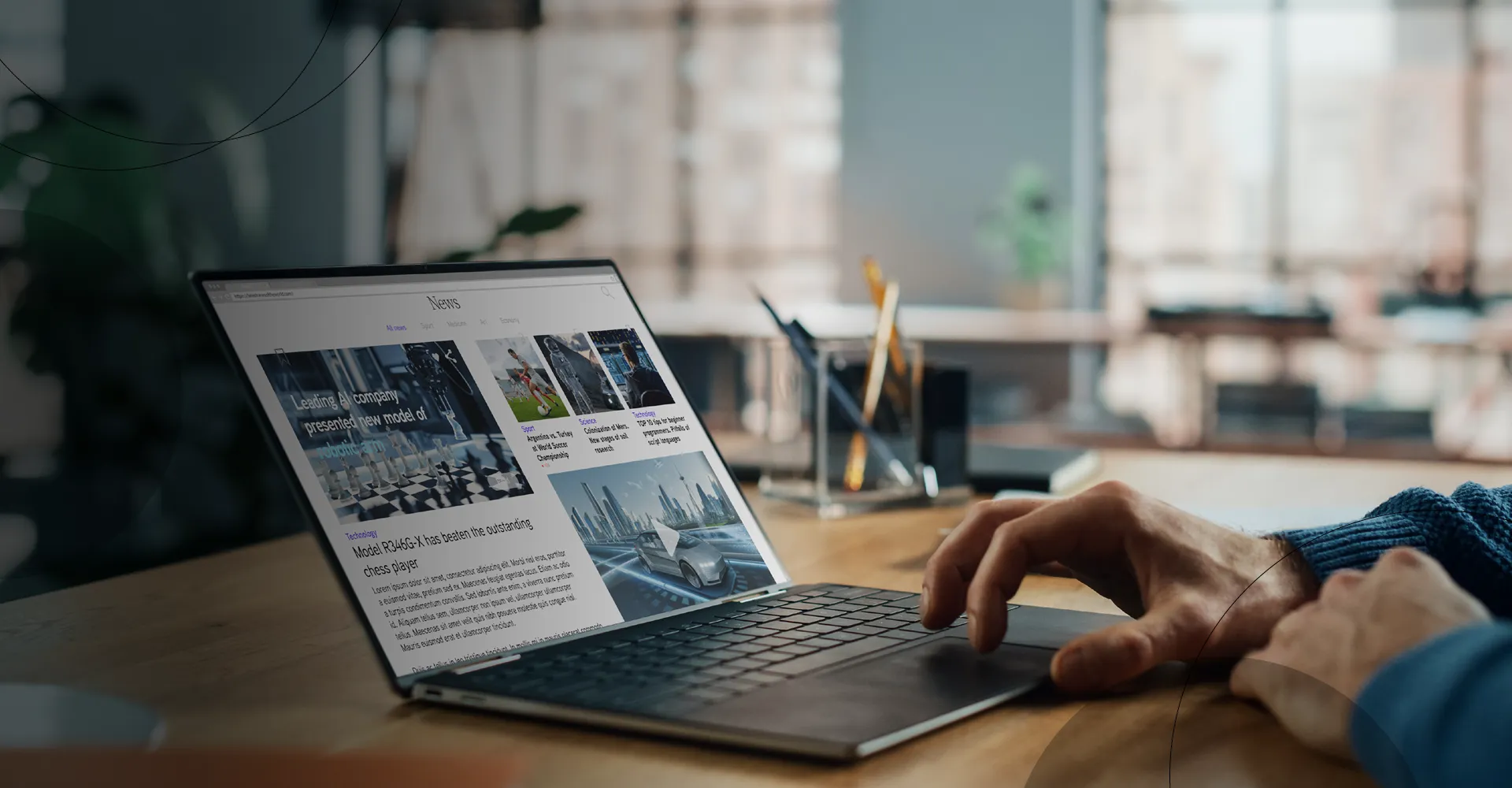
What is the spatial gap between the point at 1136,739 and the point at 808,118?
19.6 ft

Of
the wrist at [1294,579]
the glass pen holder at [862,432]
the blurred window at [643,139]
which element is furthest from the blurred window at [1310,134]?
the wrist at [1294,579]

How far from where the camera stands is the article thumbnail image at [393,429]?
565 millimetres

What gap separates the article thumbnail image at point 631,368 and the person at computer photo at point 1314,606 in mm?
183

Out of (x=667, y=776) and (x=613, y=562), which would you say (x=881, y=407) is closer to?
(x=613, y=562)

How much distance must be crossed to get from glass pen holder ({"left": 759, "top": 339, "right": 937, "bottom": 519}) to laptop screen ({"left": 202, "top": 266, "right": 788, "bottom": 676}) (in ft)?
1.10

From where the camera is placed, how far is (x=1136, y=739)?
16.6 inches

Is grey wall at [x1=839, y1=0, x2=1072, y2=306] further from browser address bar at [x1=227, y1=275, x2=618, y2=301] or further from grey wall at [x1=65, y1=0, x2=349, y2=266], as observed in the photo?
browser address bar at [x1=227, y1=275, x2=618, y2=301]

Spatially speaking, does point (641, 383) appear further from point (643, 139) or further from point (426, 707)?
point (643, 139)

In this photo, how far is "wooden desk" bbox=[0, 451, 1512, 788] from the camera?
414mm

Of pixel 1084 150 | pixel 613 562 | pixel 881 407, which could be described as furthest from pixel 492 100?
pixel 613 562

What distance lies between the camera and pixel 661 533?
661mm

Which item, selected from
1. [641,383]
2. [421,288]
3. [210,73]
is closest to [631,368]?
[641,383]

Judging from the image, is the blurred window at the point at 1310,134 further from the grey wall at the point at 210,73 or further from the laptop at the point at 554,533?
the laptop at the point at 554,533

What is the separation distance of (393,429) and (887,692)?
0.80 ft
